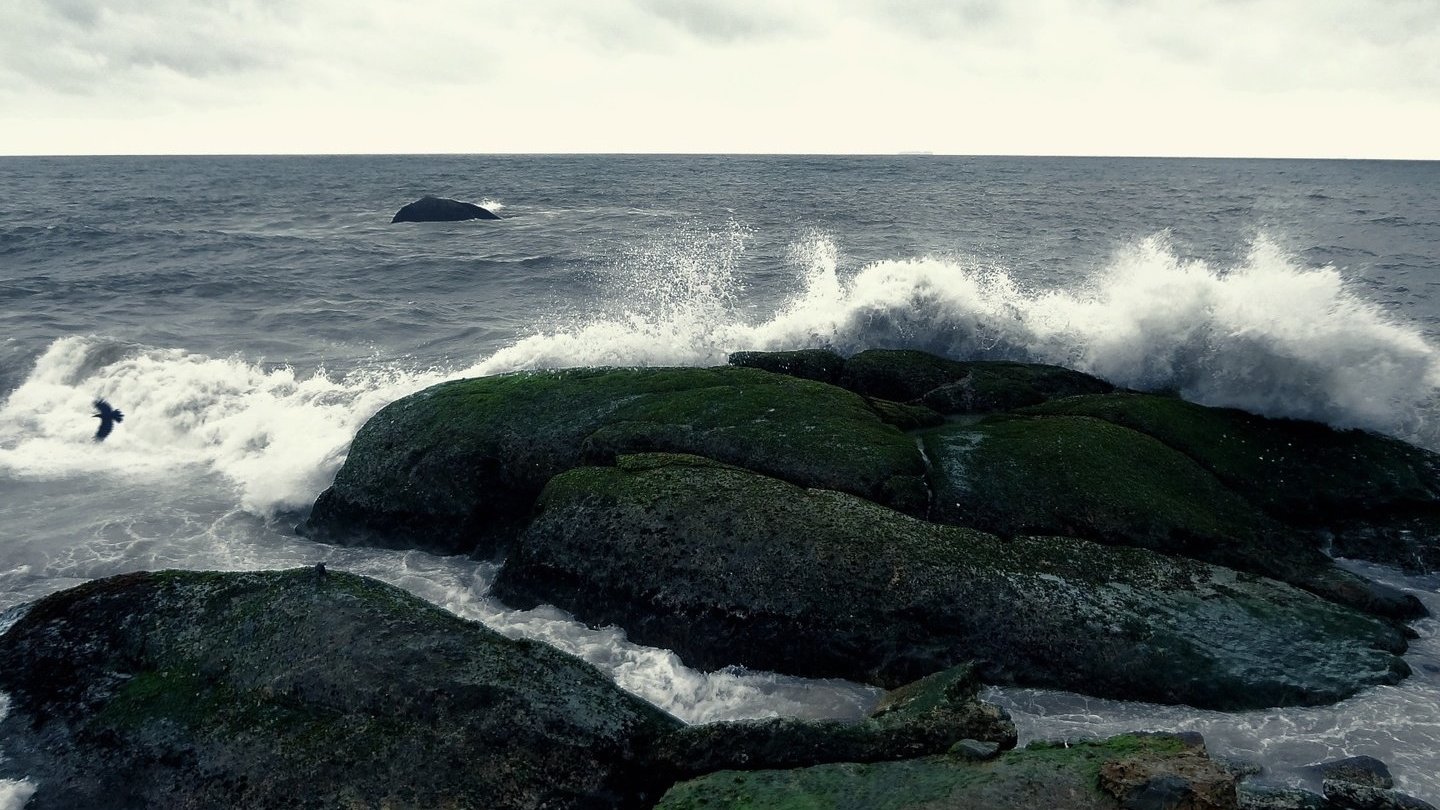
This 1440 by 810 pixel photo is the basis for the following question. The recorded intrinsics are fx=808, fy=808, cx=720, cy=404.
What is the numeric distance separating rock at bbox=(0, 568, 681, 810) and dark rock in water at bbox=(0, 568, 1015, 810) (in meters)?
0.02

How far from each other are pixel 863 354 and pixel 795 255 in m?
22.3

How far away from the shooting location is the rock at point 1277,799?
20.4 ft

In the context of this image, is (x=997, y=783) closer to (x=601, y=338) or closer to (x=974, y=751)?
(x=974, y=751)

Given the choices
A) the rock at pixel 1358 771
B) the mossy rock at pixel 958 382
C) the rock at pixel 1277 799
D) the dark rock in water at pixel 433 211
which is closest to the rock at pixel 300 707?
the rock at pixel 1277 799

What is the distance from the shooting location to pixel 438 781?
22.8 ft

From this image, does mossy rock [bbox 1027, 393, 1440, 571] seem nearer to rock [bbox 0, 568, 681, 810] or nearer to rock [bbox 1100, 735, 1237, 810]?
rock [bbox 1100, 735, 1237, 810]

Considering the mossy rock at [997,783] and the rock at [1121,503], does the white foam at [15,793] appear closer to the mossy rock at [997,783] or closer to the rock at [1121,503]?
the mossy rock at [997,783]

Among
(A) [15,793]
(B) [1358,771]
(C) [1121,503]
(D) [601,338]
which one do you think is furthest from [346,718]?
(D) [601,338]

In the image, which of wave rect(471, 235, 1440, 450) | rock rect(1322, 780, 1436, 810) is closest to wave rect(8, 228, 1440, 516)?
wave rect(471, 235, 1440, 450)

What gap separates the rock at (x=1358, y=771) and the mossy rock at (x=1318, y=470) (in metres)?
5.82

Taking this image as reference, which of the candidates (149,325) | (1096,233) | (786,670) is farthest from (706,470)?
(1096,233)

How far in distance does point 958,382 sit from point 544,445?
828cm

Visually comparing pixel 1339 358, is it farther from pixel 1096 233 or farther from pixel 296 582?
pixel 1096 233

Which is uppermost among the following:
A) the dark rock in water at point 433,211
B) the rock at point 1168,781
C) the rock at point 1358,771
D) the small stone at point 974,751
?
the dark rock in water at point 433,211
